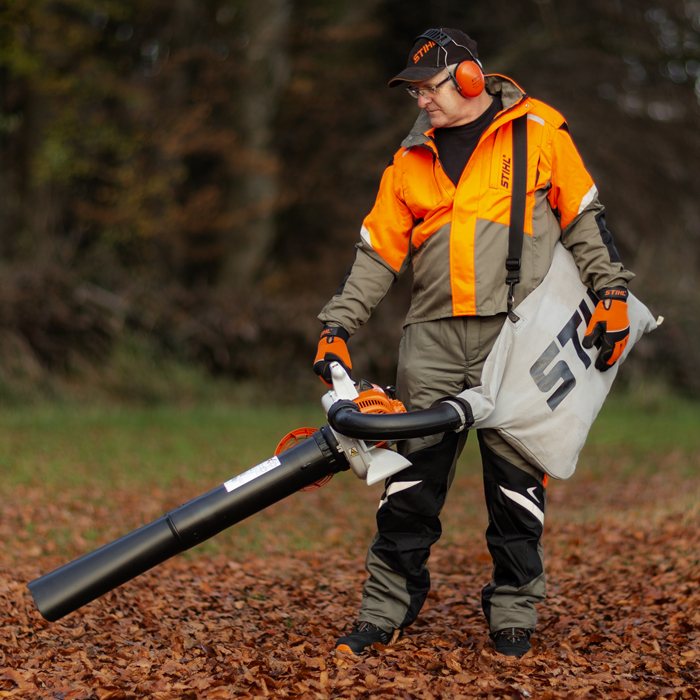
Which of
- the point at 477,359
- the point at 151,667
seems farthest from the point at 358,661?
the point at 477,359

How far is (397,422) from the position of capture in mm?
2848

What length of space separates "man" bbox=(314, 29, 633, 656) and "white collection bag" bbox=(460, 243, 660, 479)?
7 cm

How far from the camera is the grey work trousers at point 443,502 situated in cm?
323

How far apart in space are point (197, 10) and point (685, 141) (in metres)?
8.20

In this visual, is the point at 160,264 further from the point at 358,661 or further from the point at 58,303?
the point at 358,661

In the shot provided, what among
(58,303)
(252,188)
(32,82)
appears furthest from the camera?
(252,188)

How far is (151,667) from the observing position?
9.95 feet

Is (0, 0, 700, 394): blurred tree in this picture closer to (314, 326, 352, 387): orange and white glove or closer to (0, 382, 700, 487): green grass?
(0, 382, 700, 487): green grass

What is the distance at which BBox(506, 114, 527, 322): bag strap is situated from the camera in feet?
10.3

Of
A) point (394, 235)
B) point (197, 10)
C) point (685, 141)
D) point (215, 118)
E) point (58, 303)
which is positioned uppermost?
point (197, 10)

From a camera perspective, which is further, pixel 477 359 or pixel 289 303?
pixel 289 303

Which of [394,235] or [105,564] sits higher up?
[394,235]

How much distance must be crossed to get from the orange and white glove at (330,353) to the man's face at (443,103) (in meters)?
0.90

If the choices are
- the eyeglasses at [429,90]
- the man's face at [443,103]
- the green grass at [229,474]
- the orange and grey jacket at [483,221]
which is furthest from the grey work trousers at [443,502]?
the green grass at [229,474]
